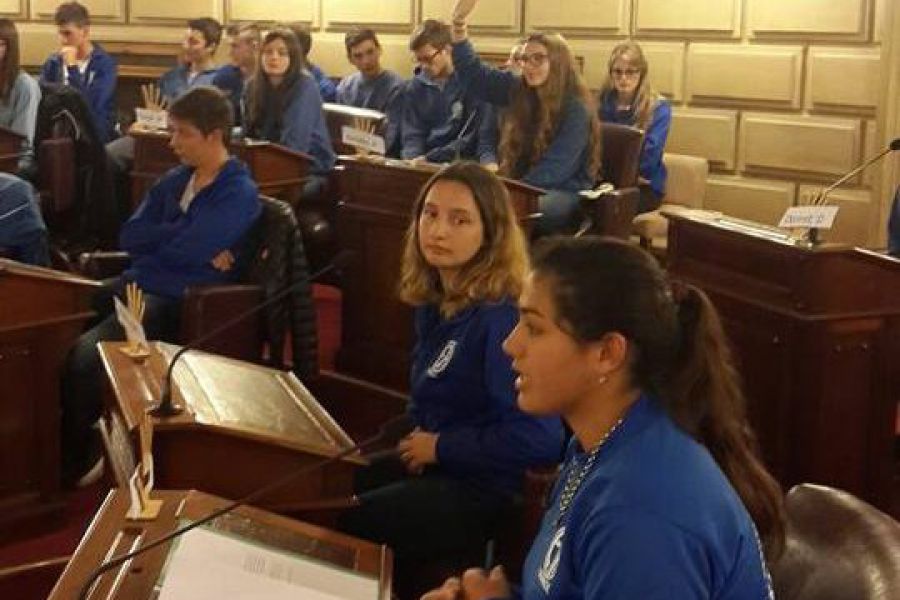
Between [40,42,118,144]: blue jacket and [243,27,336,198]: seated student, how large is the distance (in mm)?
1917

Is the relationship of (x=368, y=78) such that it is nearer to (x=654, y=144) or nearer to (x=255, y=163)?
(x=654, y=144)

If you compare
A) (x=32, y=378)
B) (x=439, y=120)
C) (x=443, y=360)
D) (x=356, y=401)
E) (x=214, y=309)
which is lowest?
(x=356, y=401)

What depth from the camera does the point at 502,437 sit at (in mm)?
2746

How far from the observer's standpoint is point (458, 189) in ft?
9.94

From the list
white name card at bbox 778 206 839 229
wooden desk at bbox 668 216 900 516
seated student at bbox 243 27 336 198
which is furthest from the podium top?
seated student at bbox 243 27 336 198

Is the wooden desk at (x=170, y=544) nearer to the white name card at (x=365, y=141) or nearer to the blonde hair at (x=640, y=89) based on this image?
the white name card at (x=365, y=141)

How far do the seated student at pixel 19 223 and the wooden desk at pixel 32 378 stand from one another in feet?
4.37

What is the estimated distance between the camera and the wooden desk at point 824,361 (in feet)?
12.1

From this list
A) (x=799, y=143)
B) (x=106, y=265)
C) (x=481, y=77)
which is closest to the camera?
(x=106, y=265)

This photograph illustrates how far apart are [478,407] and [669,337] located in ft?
3.96

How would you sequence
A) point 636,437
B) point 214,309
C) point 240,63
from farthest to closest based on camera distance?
point 240,63
point 214,309
point 636,437

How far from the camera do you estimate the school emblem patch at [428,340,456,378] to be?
9.45 feet

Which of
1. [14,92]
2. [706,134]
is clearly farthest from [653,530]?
[706,134]

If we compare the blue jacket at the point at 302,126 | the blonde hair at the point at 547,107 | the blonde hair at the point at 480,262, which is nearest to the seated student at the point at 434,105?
the blue jacket at the point at 302,126
